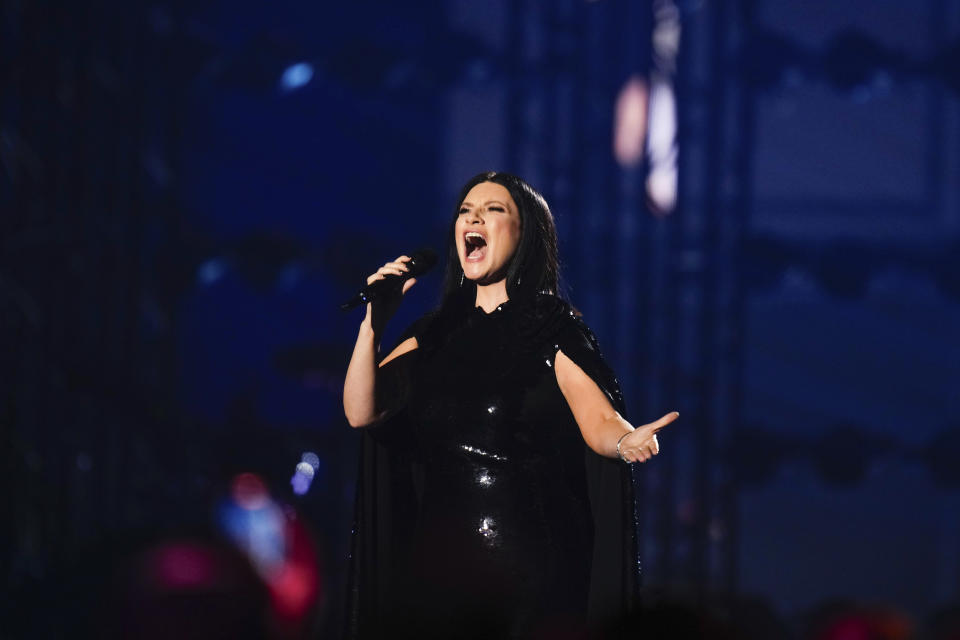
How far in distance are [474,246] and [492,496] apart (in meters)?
0.54

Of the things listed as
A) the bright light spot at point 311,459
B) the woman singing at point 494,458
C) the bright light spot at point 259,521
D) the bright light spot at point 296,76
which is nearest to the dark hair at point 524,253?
the woman singing at point 494,458

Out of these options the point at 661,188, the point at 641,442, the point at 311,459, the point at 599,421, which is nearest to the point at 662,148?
the point at 661,188

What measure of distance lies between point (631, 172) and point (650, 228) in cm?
32

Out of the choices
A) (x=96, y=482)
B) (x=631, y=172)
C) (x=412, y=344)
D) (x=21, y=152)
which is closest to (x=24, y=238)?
(x=21, y=152)

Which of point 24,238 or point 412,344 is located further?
point 24,238

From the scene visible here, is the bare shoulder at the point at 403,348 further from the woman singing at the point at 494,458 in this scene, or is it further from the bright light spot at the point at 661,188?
the bright light spot at the point at 661,188

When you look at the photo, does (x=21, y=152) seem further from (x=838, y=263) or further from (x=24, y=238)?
(x=838, y=263)

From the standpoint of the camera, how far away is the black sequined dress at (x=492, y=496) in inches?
98.8

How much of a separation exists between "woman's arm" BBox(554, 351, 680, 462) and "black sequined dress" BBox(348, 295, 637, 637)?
0.02 meters

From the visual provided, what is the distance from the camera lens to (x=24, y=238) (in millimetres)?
5578

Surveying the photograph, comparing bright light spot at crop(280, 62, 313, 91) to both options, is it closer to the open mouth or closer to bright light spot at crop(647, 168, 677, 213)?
bright light spot at crop(647, 168, 677, 213)

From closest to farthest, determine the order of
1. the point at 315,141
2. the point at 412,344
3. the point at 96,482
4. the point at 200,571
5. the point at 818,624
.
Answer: the point at 200,571
the point at 412,344
the point at 818,624
the point at 96,482
the point at 315,141

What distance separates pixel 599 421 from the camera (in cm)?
Result: 250

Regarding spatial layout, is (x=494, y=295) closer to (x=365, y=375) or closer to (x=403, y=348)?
(x=403, y=348)
